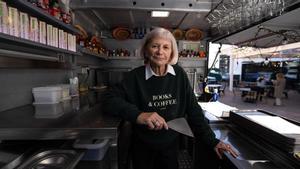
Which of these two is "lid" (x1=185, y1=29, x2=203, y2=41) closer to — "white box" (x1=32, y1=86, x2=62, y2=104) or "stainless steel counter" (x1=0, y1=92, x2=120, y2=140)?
"white box" (x1=32, y1=86, x2=62, y2=104)

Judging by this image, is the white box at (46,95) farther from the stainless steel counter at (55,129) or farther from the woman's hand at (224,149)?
the woman's hand at (224,149)

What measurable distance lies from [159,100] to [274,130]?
2.10ft

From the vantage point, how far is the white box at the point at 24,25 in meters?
1.31

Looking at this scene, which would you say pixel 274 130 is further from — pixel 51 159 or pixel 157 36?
pixel 51 159

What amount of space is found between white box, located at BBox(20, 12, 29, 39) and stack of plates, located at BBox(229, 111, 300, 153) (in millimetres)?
1555

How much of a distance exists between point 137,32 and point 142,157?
10.8ft

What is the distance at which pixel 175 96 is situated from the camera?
3.98 ft

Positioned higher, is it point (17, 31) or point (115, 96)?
point (17, 31)

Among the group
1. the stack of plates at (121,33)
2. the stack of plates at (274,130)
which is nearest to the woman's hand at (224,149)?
the stack of plates at (274,130)

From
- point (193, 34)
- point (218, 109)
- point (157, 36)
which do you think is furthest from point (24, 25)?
point (193, 34)

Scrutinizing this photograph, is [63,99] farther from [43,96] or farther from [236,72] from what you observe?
[236,72]

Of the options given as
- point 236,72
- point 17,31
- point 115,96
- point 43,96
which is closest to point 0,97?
point 43,96

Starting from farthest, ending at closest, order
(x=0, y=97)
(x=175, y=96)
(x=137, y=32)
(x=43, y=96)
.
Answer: (x=137, y=32)
(x=43, y=96)
(x=0, y=97)
(x=175, y=96)

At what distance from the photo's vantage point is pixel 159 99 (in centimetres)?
117
